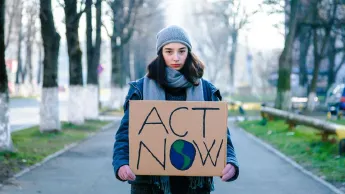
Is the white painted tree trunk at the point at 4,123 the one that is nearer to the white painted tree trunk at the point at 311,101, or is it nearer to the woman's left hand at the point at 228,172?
the woman's left hand at the point at 228,172

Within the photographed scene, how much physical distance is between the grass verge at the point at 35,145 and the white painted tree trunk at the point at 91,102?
126 inches

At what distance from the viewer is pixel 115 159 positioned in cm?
424

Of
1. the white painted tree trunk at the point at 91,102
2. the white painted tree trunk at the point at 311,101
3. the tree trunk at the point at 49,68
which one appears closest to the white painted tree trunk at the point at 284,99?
the white painted tree trunk at the point at 91,102

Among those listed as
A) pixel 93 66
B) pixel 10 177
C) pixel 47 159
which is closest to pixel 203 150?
pixel 10 177

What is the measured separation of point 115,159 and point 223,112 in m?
0.67

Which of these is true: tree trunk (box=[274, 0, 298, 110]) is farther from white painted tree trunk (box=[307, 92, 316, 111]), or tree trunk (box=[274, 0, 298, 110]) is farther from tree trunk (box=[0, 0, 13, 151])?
tree trunk (box=[0, 0, 13, 151])

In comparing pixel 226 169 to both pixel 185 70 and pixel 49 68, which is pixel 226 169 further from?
pixel 49 68

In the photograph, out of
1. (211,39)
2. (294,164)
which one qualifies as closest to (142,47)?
(211,39)

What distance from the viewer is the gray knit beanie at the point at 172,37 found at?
4.32 metres

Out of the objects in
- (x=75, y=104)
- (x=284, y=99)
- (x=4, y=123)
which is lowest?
(x=284, y=99)

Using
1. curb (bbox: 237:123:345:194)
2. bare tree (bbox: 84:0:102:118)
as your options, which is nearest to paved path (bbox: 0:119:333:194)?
curb (bbox: 237:123:345:194)

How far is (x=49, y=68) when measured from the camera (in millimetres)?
20250

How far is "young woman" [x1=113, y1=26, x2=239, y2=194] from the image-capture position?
13.9 feet

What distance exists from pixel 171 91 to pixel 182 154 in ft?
1.30
